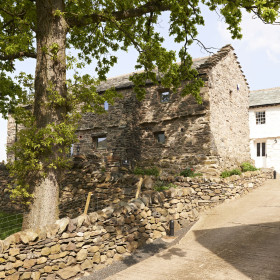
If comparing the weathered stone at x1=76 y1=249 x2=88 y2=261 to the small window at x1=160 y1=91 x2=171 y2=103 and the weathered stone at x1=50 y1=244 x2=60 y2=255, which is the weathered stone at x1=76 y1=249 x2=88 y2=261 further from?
the small window at x1=160 y1=91 x2=171 y2=103

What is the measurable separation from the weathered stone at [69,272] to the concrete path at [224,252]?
0.85 m

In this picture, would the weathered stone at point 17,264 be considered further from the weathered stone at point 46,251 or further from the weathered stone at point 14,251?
the weathered stone at point 46,251

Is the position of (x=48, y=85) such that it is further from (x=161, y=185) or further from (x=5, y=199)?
(x=5, y=199)

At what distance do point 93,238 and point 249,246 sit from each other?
4.59m

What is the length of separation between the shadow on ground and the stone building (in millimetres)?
5904

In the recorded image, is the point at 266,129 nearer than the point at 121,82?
Answer: No

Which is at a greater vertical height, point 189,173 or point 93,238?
point 189,173

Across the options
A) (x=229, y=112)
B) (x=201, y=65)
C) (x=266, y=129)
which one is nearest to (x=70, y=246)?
(x=201, y=65)


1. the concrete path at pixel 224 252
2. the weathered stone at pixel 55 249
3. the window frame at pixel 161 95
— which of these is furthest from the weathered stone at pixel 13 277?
the window frame at pixel 161 95

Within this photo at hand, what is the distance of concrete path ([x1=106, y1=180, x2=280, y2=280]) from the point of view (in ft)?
21.1

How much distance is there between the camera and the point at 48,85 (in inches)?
301

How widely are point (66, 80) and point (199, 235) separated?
271 inches

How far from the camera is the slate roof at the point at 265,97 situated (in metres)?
25.1

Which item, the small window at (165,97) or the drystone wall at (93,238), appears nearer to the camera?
the drystone wall at (93,238)
